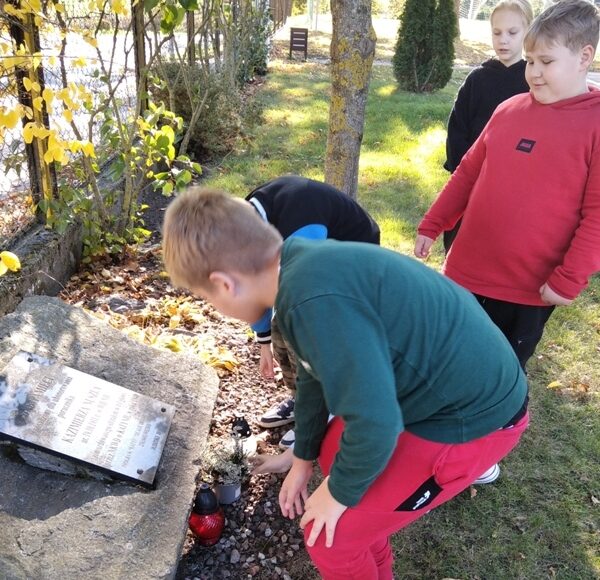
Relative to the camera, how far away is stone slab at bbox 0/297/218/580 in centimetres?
182

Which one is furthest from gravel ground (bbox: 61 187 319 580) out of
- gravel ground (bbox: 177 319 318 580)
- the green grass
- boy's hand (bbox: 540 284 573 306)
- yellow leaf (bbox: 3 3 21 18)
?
yellow leaf (bbox: 3 3 21 18)

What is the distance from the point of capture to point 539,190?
2.20 metres

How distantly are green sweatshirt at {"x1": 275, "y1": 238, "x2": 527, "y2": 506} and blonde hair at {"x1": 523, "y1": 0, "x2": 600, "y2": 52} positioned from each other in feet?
3.76

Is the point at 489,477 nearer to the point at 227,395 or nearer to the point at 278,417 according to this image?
the point at 278,417

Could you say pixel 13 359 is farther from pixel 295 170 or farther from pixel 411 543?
pixel 295 170

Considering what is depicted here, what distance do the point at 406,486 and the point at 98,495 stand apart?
1.11m

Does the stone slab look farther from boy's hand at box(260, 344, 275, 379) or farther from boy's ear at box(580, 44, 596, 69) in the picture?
boy's ear at box(580, 44, 596, 69)

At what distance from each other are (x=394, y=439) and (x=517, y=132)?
147cm

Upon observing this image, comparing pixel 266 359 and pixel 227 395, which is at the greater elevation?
pixel 266 359

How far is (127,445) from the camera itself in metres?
2.16

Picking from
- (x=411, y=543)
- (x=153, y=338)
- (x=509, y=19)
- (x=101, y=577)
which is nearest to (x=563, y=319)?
(x=509, y=19)

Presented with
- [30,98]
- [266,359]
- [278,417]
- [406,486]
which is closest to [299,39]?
[30,98]

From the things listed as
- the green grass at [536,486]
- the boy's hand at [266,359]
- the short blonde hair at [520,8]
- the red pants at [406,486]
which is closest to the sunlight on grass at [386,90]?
the green grass at [536,486]

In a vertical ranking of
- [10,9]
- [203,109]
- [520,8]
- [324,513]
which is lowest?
[324,513]
